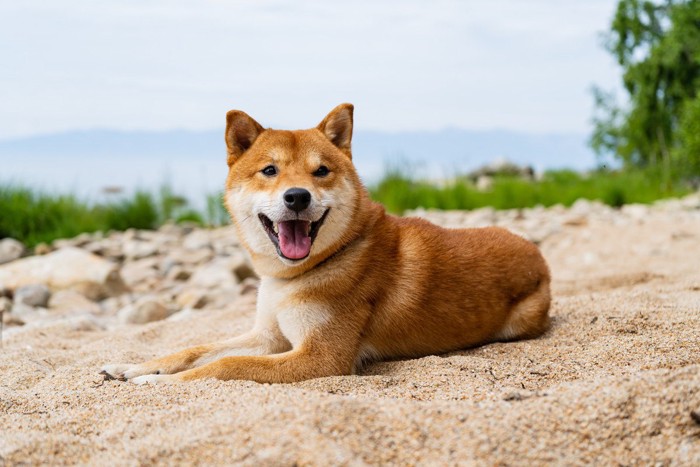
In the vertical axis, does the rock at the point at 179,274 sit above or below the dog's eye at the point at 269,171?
below

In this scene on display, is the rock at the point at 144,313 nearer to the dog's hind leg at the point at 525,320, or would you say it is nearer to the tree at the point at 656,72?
the dog's hind leg at the point at 525,320

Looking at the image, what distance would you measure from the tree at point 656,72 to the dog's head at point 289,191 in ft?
72.7

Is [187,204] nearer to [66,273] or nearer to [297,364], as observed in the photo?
[66,273]

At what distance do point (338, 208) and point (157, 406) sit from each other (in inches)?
55.4

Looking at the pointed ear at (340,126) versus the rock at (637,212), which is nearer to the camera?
the pointed ear at (340,126)

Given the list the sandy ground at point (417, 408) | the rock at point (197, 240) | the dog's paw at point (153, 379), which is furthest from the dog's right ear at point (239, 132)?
the rock at point (197, 240)

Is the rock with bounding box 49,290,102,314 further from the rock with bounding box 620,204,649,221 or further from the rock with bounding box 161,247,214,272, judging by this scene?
the rock with bounding box 620,204,649,221

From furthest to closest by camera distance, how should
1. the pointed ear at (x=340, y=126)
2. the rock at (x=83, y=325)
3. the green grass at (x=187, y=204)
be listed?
the green grass at (x=187, y=204) → the rock at (x=83, y=325) → the pointed ear at (x=340, y=126)

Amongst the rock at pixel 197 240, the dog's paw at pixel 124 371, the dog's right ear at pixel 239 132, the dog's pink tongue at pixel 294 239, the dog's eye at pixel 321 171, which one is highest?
the dog's right ear at pixel 239 132

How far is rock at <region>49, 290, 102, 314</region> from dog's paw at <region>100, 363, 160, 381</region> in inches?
140

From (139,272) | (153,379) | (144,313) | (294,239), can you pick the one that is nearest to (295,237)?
(294,239)

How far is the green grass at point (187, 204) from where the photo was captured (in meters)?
11.9

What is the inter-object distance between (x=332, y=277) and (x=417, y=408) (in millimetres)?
1336

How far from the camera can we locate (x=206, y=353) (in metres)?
4.05
